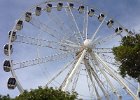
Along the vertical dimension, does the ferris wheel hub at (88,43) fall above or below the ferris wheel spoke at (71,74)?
above

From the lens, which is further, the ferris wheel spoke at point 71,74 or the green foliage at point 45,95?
the ferris wheel spoke at point 71,74

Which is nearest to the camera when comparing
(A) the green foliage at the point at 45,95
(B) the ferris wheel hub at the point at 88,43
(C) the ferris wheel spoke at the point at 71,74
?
(A) the green foliage at the point at 45,95

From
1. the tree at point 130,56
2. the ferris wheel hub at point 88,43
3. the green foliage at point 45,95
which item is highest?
the ferris wheel hub at point 88,43

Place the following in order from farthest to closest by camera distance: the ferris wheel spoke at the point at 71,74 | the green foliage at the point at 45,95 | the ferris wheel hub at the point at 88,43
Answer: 1. the ferris wheel hub at the point at 88,43
2. the ferris wheel spoke at the point at 71,74
3. the green foliage at the point at 45,95

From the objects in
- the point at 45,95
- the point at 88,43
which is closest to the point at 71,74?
the point at 88,43

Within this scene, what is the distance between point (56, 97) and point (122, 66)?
258 inches

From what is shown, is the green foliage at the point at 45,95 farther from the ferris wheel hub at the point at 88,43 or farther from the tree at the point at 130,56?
the ferris wheel hub at the point at 88,43

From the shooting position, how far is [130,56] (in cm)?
3881

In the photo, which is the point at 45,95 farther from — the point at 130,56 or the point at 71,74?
the point at 71,74

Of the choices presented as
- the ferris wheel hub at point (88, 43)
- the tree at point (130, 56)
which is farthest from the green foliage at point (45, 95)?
the ferris wheel hub at point (88, 43)

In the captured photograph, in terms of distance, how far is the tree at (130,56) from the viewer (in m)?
38.3

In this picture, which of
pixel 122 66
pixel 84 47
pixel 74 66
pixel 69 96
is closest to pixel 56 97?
pixel 69 96

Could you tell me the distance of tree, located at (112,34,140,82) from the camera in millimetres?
38344

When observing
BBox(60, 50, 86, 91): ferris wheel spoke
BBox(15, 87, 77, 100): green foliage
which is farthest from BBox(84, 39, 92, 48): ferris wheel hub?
BBox(15, 87, 77, 100): green foliage
